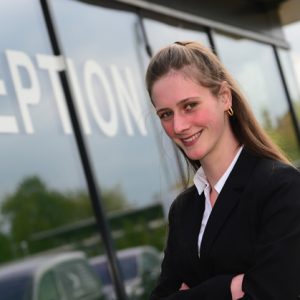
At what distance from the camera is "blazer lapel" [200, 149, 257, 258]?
1.57 m

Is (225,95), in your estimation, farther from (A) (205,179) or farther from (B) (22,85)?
(B) (22,85)

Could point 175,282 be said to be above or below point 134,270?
above

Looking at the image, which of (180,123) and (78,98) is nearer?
(180,123)

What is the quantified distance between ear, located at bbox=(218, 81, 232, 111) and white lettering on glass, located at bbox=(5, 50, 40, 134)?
1.93m

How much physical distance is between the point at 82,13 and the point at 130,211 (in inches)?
51.2

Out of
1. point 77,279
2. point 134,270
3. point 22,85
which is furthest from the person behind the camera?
point 134,270

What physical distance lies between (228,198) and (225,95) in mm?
265

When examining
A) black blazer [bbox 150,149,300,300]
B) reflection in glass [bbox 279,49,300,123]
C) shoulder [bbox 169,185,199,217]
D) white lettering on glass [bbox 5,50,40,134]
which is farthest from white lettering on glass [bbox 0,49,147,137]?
reflection in glass [bbox 279,49,300,123]

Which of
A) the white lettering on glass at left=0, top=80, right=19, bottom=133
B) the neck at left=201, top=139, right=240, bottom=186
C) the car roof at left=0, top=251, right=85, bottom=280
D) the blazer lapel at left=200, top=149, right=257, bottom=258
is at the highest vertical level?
the white lettering on glass at left=0, top=80, right=19, bottom=133

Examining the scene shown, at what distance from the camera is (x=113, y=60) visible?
436cm

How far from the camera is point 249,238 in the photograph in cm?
152

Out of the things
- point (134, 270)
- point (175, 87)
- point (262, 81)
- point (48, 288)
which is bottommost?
point (134, 270)

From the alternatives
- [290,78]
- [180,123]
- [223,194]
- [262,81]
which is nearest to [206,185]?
[223,194]

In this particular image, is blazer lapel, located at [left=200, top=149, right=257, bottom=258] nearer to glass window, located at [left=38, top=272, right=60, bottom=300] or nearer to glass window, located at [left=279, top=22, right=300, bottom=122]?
glass window, located at [left=38, top=272, right=60, bottom=300]
